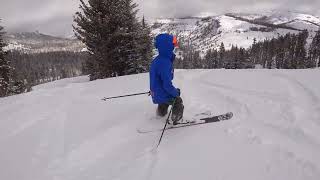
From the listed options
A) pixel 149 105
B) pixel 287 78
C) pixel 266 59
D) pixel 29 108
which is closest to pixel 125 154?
pixel 149 105

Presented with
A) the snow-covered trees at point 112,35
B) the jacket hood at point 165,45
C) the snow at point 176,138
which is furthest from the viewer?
the snow-covered trees at point 112,35

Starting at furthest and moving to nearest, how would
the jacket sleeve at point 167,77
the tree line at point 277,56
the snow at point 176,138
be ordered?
the tree line at point 277,56 → the jacket sleeve at point 167,77 → the snow at point 176,138

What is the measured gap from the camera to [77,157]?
6.30m

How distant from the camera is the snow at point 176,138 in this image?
511 centimetres

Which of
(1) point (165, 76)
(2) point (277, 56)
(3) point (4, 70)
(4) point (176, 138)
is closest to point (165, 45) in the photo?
(1) point (165, 76)

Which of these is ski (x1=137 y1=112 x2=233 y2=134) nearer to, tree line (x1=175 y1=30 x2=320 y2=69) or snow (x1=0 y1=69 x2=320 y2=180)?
snow (x1=0 y1=69 x2=320 y2=180)

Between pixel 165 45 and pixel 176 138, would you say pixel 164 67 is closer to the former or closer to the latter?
pixel 165 45

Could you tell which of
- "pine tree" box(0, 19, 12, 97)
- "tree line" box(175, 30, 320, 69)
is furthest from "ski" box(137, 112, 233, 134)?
"tree line" box(175, 30, 320, 69)

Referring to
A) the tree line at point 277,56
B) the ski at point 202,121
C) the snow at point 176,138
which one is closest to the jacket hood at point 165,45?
the ski at point 202,121

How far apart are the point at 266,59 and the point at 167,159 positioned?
13357 cm

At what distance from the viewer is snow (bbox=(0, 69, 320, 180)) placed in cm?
511

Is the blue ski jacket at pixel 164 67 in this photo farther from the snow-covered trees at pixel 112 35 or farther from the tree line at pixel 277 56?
the tree line at pixel 277 56

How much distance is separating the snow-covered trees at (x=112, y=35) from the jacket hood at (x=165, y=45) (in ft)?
60.5

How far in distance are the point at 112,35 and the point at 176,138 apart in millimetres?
20045
